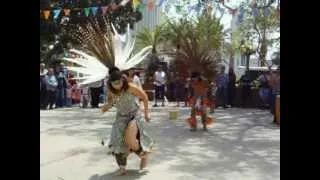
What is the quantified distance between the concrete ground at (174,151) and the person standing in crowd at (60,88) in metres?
3.05

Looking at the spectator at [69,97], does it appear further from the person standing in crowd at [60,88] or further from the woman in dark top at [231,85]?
the woman in dark top at [231,85]

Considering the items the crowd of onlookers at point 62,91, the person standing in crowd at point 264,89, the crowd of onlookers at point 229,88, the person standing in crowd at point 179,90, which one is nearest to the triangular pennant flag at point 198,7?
the crowd of onlookers at point 229,88

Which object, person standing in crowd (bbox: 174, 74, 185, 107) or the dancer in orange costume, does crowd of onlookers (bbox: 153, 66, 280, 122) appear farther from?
the dancer in orange costume

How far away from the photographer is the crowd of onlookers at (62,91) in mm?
17688

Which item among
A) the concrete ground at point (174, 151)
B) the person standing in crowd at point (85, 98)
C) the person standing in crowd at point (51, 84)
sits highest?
the person standing in crowd at point (51, 84)

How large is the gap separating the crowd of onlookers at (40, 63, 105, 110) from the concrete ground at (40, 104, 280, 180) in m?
2.60

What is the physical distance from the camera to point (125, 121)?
24.5ft

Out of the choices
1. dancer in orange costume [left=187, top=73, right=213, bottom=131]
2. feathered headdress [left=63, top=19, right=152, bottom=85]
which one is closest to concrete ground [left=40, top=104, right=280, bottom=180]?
dancer in orange costume [left=187, top=73, right=213, bottom=131]

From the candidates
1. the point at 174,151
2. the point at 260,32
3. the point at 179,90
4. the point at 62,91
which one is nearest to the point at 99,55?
the point at 174,151

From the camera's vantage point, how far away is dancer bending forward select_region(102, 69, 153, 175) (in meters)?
7.33

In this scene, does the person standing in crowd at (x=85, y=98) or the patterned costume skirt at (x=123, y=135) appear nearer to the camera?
the patterned costume skirt at (x=123, y=135)

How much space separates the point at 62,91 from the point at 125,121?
11515 mm

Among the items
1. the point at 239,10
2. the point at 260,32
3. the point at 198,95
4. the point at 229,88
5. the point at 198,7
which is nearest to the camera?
the point at 198,95

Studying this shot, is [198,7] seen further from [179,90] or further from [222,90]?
[179,90]
